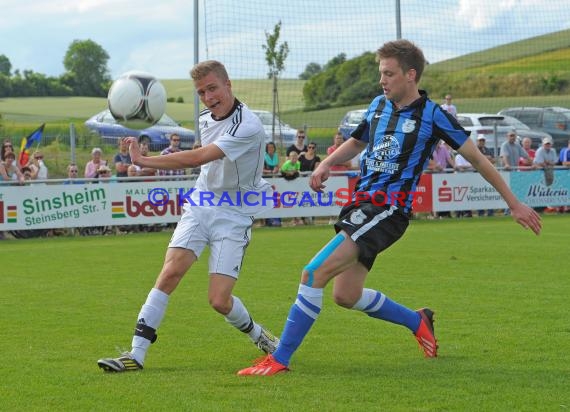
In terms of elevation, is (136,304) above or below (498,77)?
below

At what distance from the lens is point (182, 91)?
87562 millimetres

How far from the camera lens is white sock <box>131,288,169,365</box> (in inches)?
274

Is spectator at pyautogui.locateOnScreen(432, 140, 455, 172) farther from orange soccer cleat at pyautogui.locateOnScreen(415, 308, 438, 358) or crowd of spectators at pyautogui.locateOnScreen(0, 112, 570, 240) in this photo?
orange soccer cleat at pyautogui.locateOnScreen(415, 308, 438, 358)

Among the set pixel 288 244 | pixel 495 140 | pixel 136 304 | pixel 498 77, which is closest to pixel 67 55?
pixel 498 77

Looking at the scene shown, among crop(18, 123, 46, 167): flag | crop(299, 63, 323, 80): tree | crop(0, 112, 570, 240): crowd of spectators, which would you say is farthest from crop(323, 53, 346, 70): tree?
crop(18, 123, 46, 167): flag

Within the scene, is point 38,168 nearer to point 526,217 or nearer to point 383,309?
point 383,309

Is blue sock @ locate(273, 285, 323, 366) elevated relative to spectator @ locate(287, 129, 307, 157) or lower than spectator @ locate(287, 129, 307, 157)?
lower

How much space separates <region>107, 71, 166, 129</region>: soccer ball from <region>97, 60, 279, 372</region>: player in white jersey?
25.2 ft

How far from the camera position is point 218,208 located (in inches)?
284

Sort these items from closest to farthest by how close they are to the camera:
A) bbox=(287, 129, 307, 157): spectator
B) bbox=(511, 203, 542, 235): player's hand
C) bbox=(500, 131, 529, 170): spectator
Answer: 1. bbox=(511, 203, 542, 235): player's hand
2. bbox=(287, 129, 307, 157): spectator
3. bbox=(500, 131, 529, 170): spectator

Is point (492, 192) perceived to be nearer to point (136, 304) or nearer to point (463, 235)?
point (463, 235)

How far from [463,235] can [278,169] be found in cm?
528

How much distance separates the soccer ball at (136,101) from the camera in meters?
14.9

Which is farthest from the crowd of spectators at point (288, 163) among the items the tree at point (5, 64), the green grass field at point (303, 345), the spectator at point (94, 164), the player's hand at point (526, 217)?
the tree at point (5, 64)
